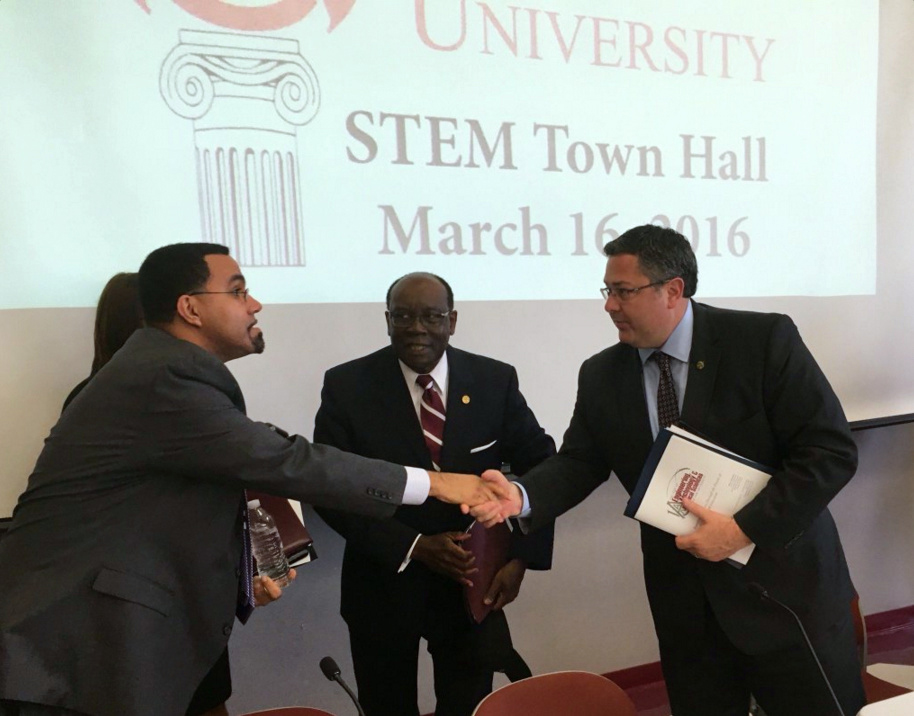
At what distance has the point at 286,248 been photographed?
2.06 m

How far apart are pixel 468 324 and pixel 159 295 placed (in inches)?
45.9

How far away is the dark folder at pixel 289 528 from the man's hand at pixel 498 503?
416 millimetres

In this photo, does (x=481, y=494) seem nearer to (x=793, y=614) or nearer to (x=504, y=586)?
(x=504, y=586)

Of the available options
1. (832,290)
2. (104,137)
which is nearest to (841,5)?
(832,290)

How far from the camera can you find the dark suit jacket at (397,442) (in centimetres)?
179

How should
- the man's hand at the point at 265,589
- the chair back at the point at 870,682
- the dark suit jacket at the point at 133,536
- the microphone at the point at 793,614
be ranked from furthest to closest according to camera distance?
the chair back at the point at 870,682 → the man's hand at the point at 265,589 → the microphone at the point at 793,614 → the dark suit jacket at the point at 133,536

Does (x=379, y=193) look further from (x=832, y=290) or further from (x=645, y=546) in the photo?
(x=832, y=290)

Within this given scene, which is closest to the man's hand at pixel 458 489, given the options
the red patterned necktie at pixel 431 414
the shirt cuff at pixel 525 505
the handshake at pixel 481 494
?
the handshake at pixel 481 494

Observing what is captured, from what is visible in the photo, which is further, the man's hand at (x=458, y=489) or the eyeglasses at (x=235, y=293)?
the man's hand at (x=458, y=489)

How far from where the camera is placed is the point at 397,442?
179 centimetres

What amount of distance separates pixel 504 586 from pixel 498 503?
0.27 m

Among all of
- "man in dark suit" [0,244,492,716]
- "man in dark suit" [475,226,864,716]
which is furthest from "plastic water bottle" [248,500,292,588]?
"man in dark suit" [475,226,864,716]

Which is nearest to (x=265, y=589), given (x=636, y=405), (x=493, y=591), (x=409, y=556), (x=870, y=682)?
(x=409, y=556)

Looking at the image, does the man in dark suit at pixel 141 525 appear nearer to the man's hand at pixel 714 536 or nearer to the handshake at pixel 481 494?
the handshake at pixel 481 494
